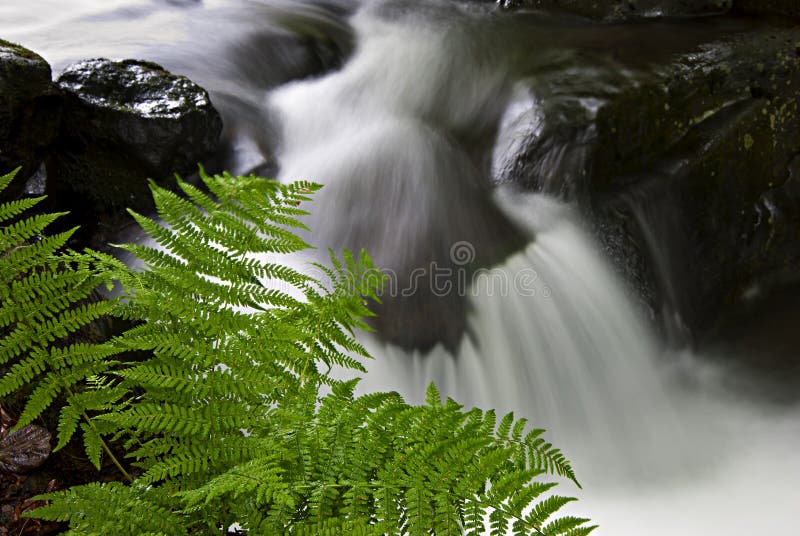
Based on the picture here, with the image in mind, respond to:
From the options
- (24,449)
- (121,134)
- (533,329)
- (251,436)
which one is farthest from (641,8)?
(24,449)

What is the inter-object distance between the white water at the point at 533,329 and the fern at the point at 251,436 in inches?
100

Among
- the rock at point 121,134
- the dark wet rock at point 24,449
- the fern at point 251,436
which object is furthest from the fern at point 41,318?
the rock at point 121,134

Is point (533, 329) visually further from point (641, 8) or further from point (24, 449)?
point (641, 8)

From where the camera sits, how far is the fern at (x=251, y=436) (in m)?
1.39

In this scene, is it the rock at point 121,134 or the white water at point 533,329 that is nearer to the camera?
the white water at point 533,329

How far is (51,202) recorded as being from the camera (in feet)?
14.1

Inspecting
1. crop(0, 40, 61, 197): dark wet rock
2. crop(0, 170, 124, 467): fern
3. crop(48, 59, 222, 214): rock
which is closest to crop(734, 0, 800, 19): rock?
crop(48, 59, 222, 214): rock

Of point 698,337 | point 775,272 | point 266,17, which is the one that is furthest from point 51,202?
point 775,272

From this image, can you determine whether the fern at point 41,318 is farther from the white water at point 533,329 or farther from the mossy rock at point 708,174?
the mossy rock at point 708,174

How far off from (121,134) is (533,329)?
331cm

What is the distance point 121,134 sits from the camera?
4.64 m

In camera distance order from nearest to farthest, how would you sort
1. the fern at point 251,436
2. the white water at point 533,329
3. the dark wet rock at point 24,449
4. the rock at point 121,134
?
1. the fern at point 251,436
2. the dark wet rock at point 24,449
3. the white water at point 533,329
4. the rock at point 121,134

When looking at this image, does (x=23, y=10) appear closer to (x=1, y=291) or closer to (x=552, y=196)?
(x=552, y=196)

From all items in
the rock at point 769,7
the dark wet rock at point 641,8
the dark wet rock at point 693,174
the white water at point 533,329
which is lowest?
the white water at point 533,329
